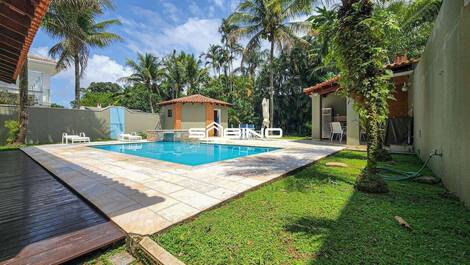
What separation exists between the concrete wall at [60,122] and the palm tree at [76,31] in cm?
236

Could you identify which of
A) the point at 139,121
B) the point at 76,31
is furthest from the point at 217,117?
the point at 76,31

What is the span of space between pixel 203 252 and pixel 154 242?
620 millimetres

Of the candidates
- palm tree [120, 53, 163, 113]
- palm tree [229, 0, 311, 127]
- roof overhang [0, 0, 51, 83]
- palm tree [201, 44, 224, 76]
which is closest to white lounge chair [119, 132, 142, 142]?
palm tree [120, 53, 163, 113]

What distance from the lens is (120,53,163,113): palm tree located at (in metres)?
28.1

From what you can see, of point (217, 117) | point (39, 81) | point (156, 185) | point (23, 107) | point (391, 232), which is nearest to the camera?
point (391, 232)

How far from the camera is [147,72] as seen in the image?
1100 inches

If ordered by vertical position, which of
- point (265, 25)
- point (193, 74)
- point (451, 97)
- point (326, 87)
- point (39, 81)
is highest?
point (265, 25)

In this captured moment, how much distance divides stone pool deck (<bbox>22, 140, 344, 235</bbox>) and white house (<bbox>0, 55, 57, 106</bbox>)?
19.3 m

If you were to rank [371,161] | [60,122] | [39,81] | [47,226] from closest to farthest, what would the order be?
[47,226], [371,161], [60,122], [39,81]

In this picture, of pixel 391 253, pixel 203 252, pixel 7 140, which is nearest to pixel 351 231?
pixel 391 253

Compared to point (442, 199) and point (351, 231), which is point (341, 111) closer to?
point (442, 199)

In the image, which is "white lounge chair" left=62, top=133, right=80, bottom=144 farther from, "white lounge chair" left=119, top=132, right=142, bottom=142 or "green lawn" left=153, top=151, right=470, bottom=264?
"green lawn" left=153, top=151, right=470, bottom=264

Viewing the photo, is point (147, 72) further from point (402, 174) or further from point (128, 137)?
point (402, 174)

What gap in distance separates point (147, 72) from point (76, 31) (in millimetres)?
13419
